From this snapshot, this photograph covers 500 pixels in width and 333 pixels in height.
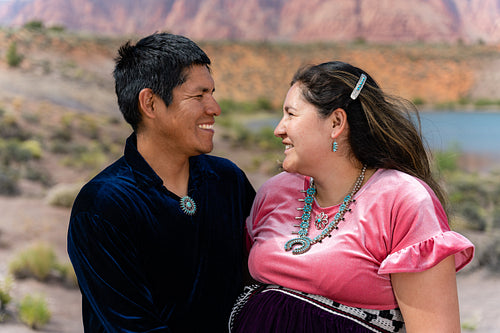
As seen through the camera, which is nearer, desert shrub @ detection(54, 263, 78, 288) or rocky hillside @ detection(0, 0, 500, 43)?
desert shrub @ detection(54, 263, 78, 288)

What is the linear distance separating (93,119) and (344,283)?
2145 cm

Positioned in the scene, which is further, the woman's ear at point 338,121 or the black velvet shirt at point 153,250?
the woman's ear at point 338,121

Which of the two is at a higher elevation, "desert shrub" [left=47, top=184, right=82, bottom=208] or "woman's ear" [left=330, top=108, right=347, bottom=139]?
"woman's ear" [left=330, top=108, right=347, bottom=139]

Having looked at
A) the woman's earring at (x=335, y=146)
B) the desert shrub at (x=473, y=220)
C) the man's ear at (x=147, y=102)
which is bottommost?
the desert shrub at (x=473, y=220)

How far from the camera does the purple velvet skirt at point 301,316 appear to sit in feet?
6.03

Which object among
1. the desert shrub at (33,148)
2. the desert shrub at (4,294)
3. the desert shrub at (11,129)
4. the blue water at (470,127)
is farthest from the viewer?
the blue water at (470,127)

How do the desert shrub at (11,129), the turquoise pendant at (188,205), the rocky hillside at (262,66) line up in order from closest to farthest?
1. the turquoise pendant at (188,205)
2. the desert shrub at (11,129)
3. the rocky hillside at (262,66)

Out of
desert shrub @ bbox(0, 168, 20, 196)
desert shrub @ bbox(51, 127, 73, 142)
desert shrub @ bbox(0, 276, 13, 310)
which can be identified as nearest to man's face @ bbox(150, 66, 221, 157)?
desert shrub @ bbox(0, 276, 13, 310)

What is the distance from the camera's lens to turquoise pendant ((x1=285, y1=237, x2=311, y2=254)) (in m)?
1.90

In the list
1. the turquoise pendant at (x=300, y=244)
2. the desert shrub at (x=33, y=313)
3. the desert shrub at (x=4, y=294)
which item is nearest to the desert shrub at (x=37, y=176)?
the desert shrub at (x=4, y=294)

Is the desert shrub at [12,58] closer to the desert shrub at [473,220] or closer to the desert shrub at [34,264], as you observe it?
the desert shrub at [34,264]

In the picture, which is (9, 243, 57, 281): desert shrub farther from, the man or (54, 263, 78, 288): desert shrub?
the man

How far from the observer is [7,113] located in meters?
19.5

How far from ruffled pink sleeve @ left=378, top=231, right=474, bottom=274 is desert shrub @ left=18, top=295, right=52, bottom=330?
7001 millimetres
